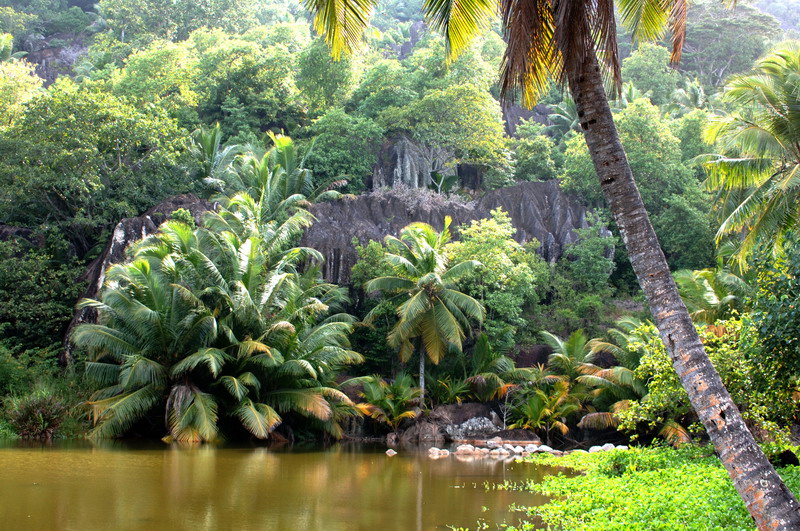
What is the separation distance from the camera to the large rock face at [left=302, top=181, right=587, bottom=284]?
25.7 meters

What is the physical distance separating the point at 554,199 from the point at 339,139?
1024 cm

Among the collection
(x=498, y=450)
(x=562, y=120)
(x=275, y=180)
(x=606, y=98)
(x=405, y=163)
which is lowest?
(x=498, y=450)

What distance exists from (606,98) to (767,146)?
32.0 ft

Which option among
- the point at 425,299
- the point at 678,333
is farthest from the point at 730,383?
the point at 425,299

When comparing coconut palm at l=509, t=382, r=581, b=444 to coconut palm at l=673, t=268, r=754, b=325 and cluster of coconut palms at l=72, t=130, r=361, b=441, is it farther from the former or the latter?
cluster of coconut palms at l=72, t=130, r=361, b=441

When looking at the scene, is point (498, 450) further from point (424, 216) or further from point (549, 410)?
point (424, 216)

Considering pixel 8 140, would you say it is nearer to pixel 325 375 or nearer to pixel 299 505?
pixel 325 375

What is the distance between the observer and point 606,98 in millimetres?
5703

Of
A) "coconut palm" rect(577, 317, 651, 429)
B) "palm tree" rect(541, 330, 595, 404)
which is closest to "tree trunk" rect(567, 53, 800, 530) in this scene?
"coconut palm" rect(577, 317, 651, 429)

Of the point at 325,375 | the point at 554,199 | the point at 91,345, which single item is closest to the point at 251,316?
Answer: the point at 325,375

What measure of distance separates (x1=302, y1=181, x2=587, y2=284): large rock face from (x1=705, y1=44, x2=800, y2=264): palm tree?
13853 mm

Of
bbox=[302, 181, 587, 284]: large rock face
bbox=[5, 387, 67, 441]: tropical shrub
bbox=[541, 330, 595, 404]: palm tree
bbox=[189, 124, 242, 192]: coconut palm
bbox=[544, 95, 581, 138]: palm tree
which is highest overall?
bbox=[544, 95, 581, 138]: palm tree

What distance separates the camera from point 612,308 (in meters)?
26.5

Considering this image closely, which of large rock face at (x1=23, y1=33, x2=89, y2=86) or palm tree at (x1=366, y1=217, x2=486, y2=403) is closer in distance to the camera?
palm tree at (x1=366, y1=217, x2=486, y2=403)
